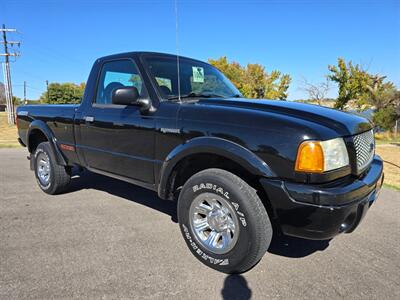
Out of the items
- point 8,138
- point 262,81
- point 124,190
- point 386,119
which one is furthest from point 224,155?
point 262,81

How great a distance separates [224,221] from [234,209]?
0.21 m

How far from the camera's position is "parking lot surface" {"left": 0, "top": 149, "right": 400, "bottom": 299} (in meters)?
2.53

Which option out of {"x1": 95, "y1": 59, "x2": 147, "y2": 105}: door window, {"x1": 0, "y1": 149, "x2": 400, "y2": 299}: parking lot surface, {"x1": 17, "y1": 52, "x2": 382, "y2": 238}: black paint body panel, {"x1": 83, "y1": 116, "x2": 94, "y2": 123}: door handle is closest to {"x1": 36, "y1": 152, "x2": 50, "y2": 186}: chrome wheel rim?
{"x1": 0, "y1": 149, "x2": 400, "y2": 299}: parking lot surface

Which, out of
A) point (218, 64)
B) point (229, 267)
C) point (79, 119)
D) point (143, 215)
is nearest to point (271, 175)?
point (229, 267)

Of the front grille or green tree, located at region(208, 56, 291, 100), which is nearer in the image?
the front grille

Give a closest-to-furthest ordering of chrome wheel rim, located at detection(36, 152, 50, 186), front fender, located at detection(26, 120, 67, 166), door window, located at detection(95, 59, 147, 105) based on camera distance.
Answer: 1. door window, located at detection(95, 59, 147, 105)
2. front fender, located at detection(26, 120, 67, 166)
3. chrome wheel rim, located at detection(36, 152, 50, 186)

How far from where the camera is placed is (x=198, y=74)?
3.93 metres

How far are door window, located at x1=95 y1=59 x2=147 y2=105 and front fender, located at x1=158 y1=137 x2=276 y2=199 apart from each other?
1.03 m

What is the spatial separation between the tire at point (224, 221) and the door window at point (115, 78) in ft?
4.71

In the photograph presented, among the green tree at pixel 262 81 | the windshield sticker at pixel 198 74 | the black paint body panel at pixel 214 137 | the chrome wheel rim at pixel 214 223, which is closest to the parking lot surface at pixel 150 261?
the chrome wheel rim at pixel 214 223

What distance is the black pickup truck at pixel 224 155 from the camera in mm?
2412

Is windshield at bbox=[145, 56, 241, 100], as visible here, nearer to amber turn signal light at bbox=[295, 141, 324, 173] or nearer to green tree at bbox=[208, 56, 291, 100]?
amber turn signal light at bbox=[295, 141, 324, 173]

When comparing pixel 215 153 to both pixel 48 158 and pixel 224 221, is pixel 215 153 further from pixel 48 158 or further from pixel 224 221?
pixel 48 158

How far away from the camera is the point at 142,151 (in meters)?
3.42
